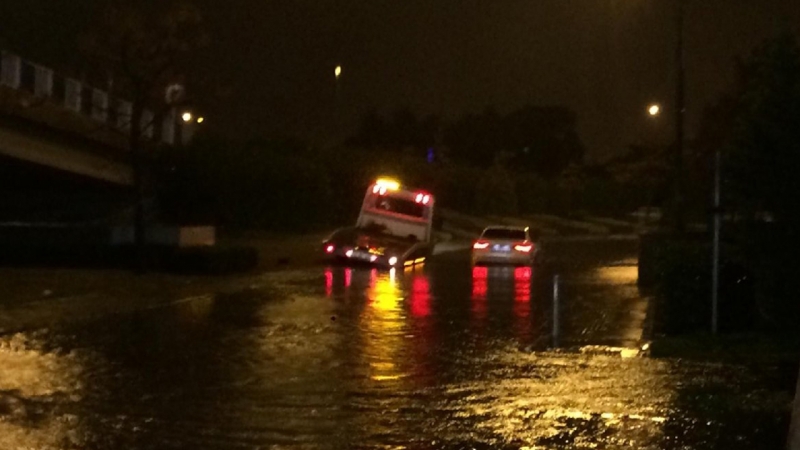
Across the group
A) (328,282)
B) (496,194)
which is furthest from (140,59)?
(496,194)

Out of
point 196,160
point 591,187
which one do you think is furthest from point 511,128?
point 196,160

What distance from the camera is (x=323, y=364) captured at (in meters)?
16.1

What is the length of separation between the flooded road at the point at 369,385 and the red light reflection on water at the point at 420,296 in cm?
42

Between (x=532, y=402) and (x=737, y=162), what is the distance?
5965 mm

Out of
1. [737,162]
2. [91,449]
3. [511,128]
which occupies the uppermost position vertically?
[511,128]

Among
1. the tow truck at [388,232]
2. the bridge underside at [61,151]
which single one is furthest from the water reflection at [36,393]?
the tow truck at [388,232]

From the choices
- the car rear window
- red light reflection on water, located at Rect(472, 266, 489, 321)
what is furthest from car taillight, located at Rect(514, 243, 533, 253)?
red light reflection on water, located at Rect(472, 266, 489, 321)

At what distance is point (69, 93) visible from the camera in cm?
3656

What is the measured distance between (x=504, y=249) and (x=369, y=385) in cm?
2587

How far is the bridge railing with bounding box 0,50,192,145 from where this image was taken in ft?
110

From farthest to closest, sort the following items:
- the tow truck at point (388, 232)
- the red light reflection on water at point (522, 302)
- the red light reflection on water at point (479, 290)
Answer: the tow truck at point (388, 232) < the red light reflection on water at point (479, 290) < the red light reflection on water at point (522, 302)

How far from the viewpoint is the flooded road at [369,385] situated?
11.5m

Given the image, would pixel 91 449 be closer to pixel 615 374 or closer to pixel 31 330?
pixel 615 374

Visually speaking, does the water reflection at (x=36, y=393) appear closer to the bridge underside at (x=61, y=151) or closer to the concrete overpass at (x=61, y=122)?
the concrete overpass at (x=61, y=122)
